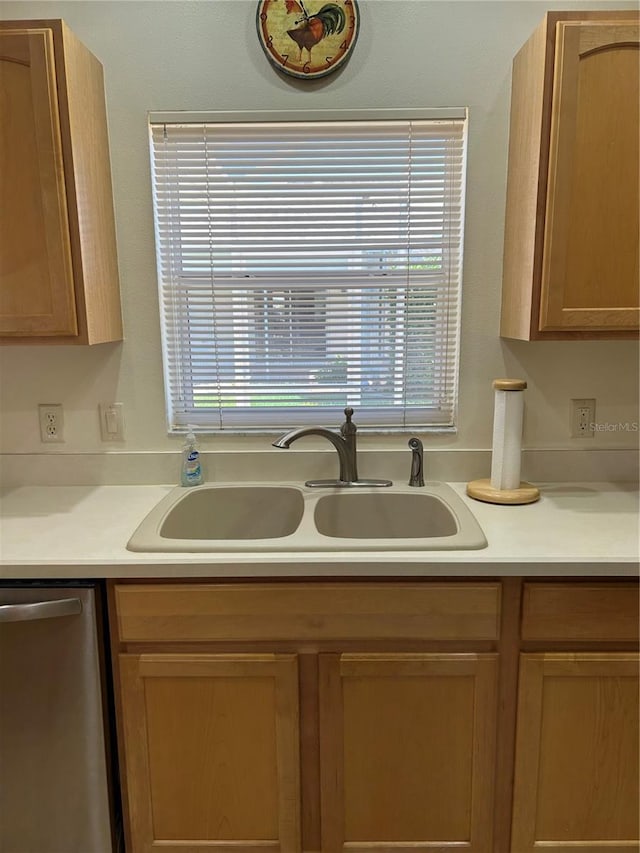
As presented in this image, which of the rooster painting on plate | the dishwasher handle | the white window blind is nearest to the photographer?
the dishwasher handle

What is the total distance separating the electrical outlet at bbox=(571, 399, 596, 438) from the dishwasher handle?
1527mm

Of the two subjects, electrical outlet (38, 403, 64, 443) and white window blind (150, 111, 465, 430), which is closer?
white window blind (150, 111, 465, 430)

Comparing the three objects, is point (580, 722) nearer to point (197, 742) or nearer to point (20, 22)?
point (197, 742)

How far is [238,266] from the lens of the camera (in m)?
1.87

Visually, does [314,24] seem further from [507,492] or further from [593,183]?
[507,492]

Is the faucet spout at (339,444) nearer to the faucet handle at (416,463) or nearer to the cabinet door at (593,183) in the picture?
the faucet handle at (416,463)

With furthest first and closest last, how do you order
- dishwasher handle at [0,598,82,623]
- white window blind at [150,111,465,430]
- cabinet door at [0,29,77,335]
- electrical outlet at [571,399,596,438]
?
electrical outlet at [571,399,596,438], white window blind at [150,111,465,430], cabinet door at [0,29,77,335], dishwasher handle at [0,598,82,623]

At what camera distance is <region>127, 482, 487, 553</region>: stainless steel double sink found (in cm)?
172

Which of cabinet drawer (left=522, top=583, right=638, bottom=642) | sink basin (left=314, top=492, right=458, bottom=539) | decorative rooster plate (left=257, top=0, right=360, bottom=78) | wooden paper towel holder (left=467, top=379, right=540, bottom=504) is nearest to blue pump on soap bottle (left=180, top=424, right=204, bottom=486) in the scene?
sink basin (left=314, top=492, right=458, bottom=539)

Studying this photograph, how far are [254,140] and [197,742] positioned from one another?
5.46 ft

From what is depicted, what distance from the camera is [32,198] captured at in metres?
1.51

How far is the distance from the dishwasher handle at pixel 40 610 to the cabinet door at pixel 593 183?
1360mm

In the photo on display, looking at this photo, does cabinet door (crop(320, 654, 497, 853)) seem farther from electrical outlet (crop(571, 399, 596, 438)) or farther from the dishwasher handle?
electrical outlet (crop(571, 399, 596, 438))

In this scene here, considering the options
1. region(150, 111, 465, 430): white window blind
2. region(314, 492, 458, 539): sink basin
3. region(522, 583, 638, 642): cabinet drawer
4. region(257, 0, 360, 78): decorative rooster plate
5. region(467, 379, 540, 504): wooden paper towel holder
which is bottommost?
region(522, 583, 638, 642): cabinet drawer
